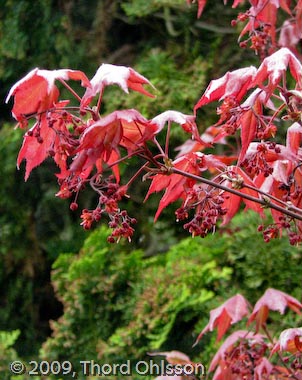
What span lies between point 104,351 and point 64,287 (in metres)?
0.33

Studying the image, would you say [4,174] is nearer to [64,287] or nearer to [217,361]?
[64,287]

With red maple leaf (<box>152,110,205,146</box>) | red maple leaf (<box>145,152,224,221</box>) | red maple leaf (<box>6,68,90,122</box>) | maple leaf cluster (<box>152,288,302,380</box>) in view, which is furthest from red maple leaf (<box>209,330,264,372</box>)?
red maple leaf (<box>6,68,90,122</box>)

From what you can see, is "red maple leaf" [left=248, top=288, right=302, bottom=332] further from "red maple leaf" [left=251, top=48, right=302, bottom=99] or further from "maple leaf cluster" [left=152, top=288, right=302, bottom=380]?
"red maple leaf" [left=251, top=48, right=302, bottom=99]

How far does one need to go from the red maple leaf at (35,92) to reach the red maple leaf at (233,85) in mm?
180

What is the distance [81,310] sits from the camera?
6.75 ft

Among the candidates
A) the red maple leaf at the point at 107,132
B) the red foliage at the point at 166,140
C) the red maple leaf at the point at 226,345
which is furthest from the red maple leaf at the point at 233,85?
the red maple leaf at the point at 226,345

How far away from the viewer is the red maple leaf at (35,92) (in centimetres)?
83

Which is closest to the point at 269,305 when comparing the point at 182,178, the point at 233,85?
the point at 182,178

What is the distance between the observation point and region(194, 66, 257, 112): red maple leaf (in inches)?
35.0

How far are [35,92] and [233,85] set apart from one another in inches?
10.3

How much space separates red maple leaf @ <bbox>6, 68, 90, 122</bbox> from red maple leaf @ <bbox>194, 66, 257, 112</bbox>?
0.59ft

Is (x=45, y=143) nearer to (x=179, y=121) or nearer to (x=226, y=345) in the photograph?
(x=179, y=121)

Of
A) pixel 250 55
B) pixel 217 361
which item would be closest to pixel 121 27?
pixel 250 55

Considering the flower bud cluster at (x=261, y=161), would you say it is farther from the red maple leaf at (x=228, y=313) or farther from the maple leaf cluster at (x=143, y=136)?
the red maple leaf at (x=228, y=313)
